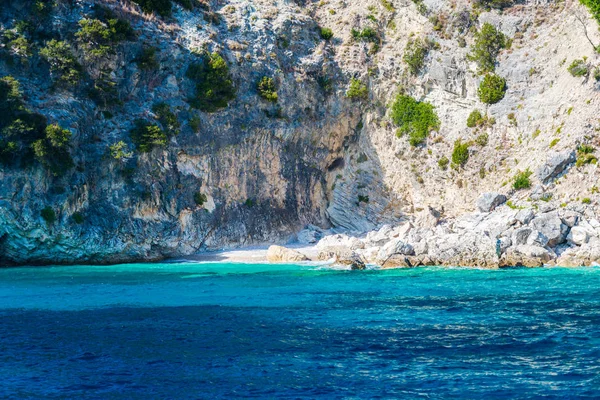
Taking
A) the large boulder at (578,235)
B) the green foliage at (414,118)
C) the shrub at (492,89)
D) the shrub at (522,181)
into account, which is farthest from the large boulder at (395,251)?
the shrub at (492,89)

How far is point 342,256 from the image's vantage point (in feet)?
122

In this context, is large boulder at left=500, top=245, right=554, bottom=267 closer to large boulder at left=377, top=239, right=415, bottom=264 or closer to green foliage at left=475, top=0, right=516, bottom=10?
large boulder at left=377, top=239, right=415, bottom=264

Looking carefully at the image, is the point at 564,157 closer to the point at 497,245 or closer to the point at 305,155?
the point at 497,245

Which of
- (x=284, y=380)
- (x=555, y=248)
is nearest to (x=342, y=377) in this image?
(x=284, y=380)

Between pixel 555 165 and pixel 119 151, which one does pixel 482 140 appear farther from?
pixel 119 151

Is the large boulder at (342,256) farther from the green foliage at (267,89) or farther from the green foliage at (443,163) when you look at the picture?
the green foliage at (267,89)

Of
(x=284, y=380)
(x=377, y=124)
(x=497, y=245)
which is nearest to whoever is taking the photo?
(x=284, y=380)

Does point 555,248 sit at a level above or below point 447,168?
below

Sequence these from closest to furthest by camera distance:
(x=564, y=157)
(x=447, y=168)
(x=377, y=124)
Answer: (x=564, y=157) → (x=447, y=168) → (x=377, y=124)

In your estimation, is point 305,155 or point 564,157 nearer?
point 564,157

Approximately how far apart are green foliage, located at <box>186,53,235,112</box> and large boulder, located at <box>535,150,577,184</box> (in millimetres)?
23023

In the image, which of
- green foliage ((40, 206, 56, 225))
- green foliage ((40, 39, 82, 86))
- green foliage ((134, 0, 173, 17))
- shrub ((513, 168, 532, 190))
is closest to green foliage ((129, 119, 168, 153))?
green foliage ((40, 39, 82, 86))

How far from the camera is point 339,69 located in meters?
51.5

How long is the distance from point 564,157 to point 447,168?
9979 mm
